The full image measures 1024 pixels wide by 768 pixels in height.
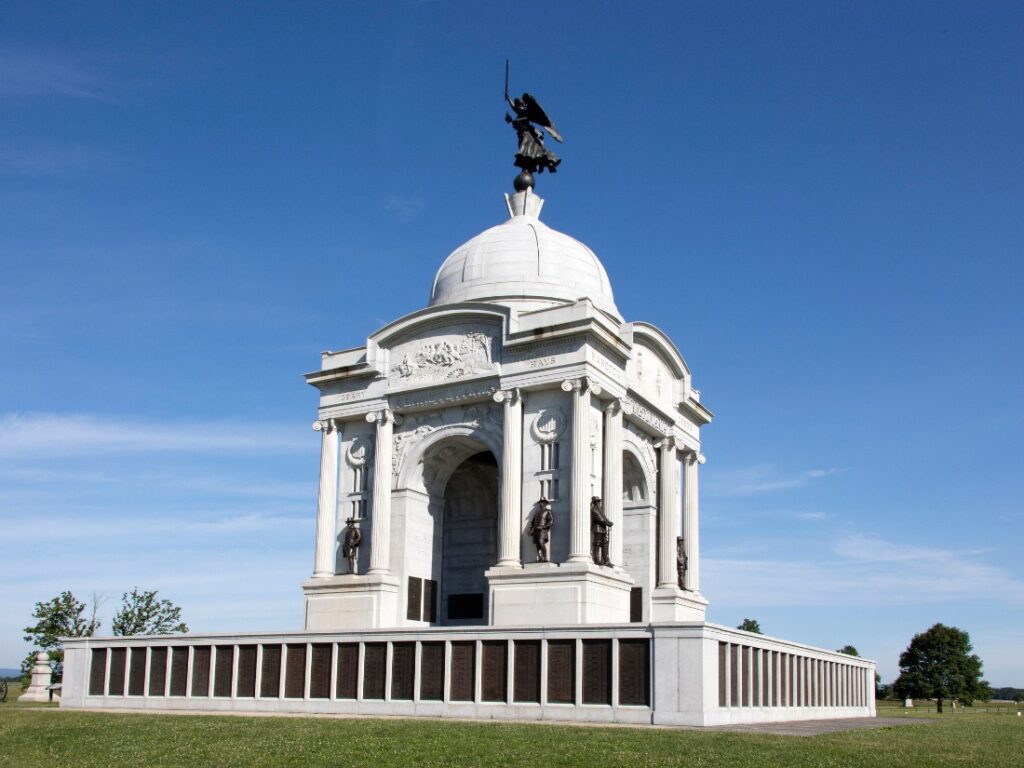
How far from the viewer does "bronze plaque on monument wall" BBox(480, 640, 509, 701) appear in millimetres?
30922

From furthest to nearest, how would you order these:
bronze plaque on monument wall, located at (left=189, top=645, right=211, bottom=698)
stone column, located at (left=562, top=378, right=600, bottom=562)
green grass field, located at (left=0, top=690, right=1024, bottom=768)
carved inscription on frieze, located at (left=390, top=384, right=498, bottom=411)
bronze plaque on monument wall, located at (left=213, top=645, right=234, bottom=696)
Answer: carved inscription on frieze, located at (left=390, top=384, right=498, bottom=411)
stone column, located at (left=562, top=378, right=600, bottom=562)
bronze plaque on monument wall, located at (left=189, top=645, right=211, bottom=698)
bronze plaque on monument wall, located at (left=213, top=645, right=234, bottom=696)
green grass field, located at (left=0, top=690, right=1024, bottom=768)

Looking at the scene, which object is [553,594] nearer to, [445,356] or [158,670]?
[445,356]

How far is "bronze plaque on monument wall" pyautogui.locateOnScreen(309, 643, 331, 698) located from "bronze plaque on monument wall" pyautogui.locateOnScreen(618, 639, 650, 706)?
31.8 ft

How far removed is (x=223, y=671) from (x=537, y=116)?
27497mm

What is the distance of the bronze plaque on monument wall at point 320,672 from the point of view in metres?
34.0

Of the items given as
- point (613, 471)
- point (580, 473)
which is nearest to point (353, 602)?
point (580, 473)

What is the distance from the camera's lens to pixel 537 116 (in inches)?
1973

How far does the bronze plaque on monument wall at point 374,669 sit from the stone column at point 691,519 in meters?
16.4

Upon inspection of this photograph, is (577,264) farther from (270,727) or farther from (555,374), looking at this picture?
(270,727)

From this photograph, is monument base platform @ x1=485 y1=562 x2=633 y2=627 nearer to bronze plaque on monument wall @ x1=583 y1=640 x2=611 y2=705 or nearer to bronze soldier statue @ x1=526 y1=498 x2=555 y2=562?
bronze soldier statue @ x1=526 y1=498 x2=555 y2=562

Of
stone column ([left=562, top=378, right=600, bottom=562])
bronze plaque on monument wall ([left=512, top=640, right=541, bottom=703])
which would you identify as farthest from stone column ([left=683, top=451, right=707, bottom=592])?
bronze plaque on monument wall ([left=512, top=640, right=541, bottom=703])

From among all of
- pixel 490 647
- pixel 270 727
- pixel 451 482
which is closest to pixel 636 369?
pixel 451 482

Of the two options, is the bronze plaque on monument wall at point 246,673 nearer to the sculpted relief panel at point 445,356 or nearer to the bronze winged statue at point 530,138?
the sculpted relief panel at point 445,356

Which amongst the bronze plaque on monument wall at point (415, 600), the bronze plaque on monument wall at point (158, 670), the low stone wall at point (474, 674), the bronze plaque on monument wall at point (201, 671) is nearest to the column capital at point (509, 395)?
the bronze plaque on monument wall at point (415, 600)
